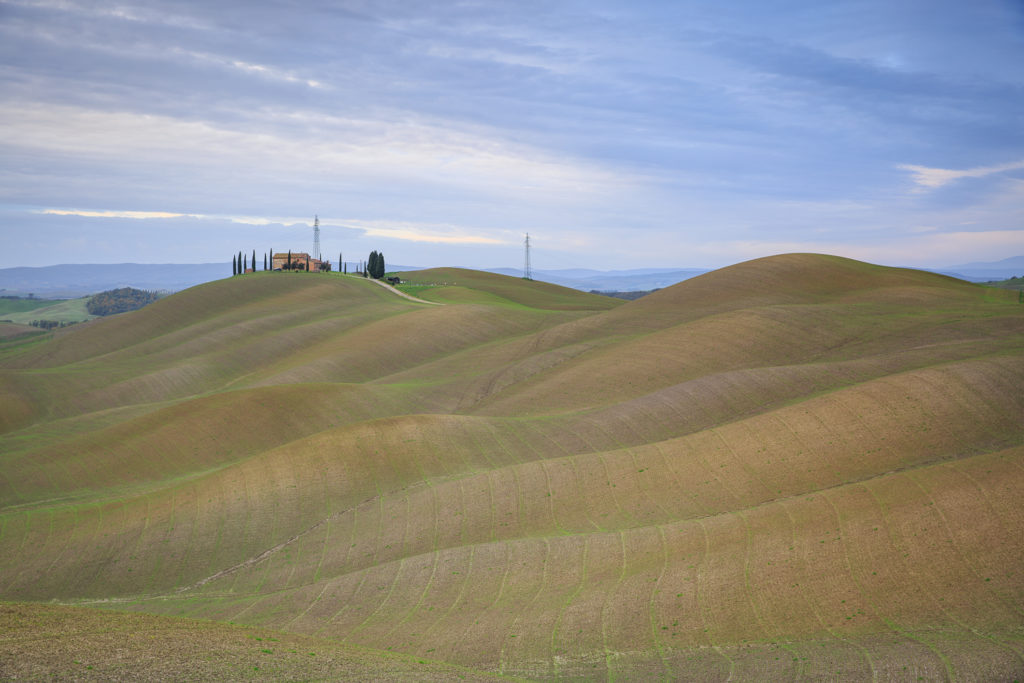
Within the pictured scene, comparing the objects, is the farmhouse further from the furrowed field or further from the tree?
the furrowed field

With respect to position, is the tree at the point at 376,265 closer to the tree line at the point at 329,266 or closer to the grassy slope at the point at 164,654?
the tree line at the point at 329,266

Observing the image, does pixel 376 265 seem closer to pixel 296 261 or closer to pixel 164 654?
pixel 296 261

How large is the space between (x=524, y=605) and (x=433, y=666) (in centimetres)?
695

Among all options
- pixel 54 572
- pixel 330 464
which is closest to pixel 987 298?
pixel 330 464

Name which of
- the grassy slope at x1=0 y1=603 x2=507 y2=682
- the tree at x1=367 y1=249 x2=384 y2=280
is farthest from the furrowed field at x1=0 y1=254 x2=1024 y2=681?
the tree at x1=367 y1=249 x2=384 y2=280

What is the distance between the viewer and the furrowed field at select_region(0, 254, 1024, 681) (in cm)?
2030

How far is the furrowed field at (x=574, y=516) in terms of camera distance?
20.3 m

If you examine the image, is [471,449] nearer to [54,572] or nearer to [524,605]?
[524,605]

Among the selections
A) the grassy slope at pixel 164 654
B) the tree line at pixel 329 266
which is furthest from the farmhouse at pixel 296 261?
the grassy slope at pixel 164 654

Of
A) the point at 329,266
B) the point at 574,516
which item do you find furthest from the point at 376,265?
the point at 574,516

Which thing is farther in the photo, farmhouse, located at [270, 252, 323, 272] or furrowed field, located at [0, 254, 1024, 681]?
farmhouse, located at [270, 252, 323, 272]

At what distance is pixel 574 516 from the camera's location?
34.3m

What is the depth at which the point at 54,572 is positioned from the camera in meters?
35.1

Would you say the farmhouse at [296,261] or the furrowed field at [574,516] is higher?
the farmhouse at [296,261]
